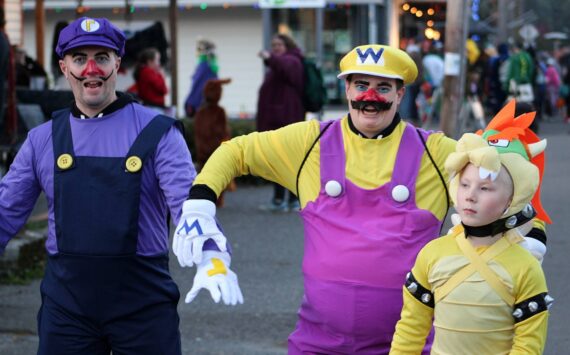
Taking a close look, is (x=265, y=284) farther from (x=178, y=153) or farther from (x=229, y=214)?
(x=178, y=153)

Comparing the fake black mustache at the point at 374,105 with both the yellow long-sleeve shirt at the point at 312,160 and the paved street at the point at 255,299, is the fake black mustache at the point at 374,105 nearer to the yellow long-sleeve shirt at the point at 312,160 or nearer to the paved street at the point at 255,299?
the yellow long-sleeve shirt at the point at 312,160

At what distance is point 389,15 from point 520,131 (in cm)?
2289

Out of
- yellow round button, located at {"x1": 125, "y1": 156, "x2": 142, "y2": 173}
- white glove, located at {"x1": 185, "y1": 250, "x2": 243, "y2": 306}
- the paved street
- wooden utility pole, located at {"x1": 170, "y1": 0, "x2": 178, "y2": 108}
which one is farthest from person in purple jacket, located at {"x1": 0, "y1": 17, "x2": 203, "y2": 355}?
wooden utility pole, located at {"x1": 170, "y1": 0, "x2": 178, "y2": 108}

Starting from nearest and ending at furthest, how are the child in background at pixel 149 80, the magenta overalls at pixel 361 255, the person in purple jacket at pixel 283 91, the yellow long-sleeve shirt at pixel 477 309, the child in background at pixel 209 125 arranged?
the yellow long-sleeve shirt at pixel 477 309
the magenta overalls at pixel 361 255
the person in purple jacket at pixel 283 91
the child in background at pixel 209 125
the child in background at pixel 149 80

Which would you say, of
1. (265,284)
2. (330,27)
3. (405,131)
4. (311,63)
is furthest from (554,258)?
(330,27)

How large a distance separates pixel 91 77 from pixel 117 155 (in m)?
0.33

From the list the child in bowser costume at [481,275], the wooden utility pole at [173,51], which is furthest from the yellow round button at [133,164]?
the wooden utility pole at [173,51]

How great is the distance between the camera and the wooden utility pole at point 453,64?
1353 cm

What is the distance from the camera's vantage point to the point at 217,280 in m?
3.87

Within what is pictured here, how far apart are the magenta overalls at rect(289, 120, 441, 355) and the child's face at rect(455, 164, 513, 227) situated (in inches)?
19.5

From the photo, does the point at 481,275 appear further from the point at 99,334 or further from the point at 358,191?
the point at 99,334

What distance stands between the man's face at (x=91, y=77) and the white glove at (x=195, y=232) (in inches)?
28.4

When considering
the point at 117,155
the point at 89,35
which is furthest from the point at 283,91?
the point at 117,155

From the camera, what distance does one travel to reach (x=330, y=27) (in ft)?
85.7
